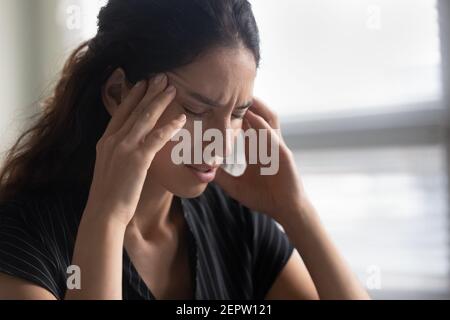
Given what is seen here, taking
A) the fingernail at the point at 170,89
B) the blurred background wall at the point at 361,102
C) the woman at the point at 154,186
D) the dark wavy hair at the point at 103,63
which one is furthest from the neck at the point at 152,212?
the blurred background wall at the point at 361,102

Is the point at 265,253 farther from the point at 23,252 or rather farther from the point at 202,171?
the point at 23,252

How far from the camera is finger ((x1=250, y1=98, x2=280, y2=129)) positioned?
96 cm

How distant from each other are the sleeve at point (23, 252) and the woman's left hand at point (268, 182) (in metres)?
0.38

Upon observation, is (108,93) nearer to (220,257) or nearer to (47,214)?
(47,214)

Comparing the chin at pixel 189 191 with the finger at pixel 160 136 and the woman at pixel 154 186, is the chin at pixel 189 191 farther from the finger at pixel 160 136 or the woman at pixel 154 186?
the finger at pixel 160 136

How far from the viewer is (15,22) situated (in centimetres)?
115

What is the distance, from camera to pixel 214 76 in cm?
76

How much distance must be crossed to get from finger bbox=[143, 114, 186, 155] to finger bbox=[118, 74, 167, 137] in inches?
1.2

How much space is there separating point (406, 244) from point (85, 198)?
0.72 metres

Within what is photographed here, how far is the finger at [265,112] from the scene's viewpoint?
37.8 inches

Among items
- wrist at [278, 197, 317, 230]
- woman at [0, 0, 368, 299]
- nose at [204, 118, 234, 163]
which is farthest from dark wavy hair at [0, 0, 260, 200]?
wrist at [278, 197, 317, 230]

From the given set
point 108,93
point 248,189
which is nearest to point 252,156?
point 248,189

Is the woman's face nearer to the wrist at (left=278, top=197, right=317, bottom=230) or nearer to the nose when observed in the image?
the nose

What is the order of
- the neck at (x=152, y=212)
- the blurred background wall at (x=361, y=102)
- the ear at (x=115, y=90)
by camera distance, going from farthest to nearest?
the blurred background wall at (x=361, y=102) → the neck at (x=152, y=212) → the ear at (x=115, y=90)
